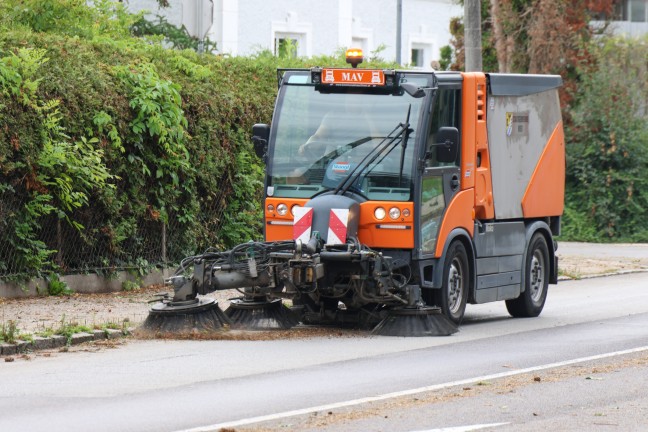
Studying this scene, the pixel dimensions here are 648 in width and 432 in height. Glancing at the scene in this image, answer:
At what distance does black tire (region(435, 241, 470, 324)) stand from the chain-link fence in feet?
15.1

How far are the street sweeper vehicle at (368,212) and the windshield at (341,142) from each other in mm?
12

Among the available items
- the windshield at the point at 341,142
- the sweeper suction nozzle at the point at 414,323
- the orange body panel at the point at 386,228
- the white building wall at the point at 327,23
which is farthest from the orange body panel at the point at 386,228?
the white building wall at the point at 327,23

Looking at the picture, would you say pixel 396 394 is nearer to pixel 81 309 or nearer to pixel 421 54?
pixel 81 309

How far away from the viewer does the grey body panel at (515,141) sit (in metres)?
15.7

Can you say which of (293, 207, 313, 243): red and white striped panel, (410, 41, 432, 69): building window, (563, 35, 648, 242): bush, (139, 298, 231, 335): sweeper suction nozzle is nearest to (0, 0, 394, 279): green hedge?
(139, 298, 231, 335): sweeper suction nozzle

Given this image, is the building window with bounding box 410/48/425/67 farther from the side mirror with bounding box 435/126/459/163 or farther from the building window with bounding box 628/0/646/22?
the building window with bounding box 628/0/646/22

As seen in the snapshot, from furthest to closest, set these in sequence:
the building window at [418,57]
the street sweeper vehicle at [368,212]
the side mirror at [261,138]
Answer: the building window at [418,57] < the side mirror at [261,138] < the street sweeper vehicle at [368,212]

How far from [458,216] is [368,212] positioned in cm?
118

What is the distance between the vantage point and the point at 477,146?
1526cm

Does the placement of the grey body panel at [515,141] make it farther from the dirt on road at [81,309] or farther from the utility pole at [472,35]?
the utility pole at [472,35]

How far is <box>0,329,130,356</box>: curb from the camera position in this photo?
40.9 feet

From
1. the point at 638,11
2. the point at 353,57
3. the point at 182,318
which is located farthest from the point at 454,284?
the point at 638,11

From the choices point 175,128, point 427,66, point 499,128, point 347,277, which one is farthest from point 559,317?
point 427,66

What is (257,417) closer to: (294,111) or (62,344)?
(62,344)
